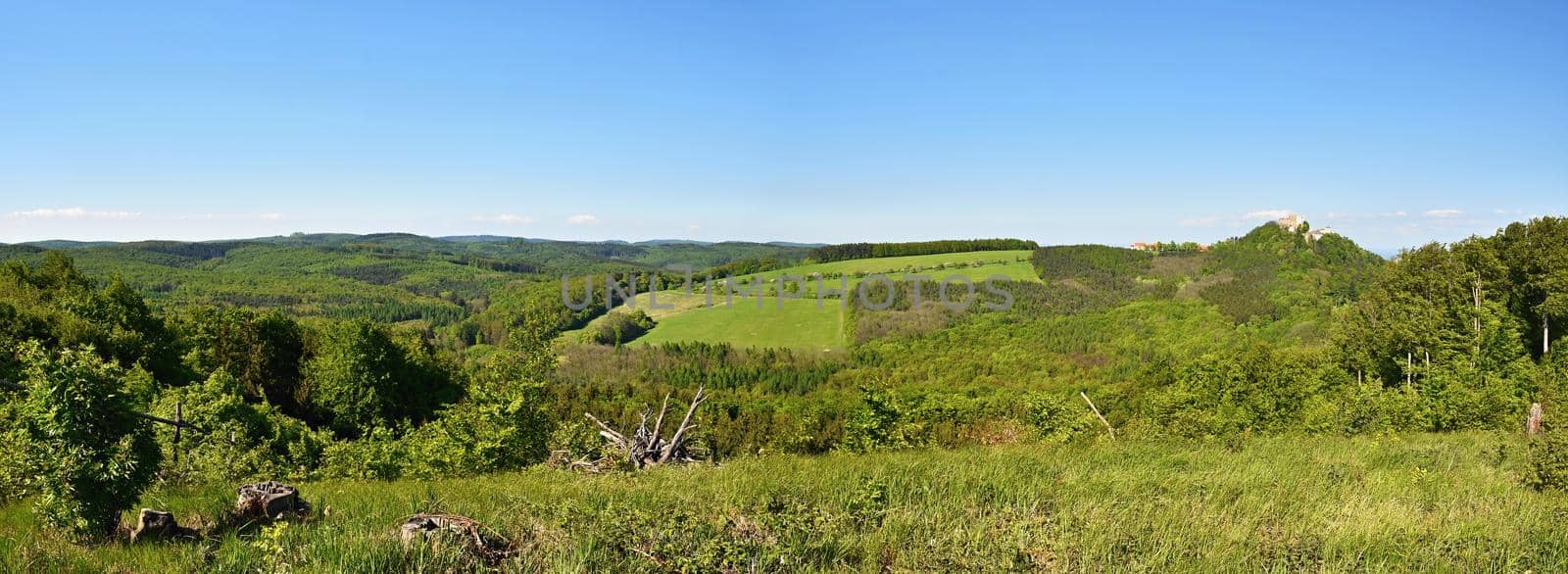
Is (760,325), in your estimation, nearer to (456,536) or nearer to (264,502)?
(264,502)

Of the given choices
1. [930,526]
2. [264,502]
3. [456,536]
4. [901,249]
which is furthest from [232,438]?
[901,249]

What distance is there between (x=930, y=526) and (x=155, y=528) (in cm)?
582

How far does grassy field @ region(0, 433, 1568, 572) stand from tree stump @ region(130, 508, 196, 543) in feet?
0.47

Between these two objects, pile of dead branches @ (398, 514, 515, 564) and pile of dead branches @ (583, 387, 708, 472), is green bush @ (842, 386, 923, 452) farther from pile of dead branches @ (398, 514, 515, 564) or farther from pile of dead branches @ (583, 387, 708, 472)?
pile of dead branches @ (398, 514, 515, 564)

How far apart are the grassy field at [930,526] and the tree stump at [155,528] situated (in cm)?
14

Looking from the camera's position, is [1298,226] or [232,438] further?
[1298,226]

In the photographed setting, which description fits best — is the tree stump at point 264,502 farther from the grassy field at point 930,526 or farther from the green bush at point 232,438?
the green bush at point 232,438

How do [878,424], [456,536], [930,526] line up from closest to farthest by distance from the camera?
[456,536] → [930,526] → [878,424]

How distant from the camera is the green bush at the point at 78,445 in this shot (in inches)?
184

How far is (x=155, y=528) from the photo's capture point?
485 centimetres

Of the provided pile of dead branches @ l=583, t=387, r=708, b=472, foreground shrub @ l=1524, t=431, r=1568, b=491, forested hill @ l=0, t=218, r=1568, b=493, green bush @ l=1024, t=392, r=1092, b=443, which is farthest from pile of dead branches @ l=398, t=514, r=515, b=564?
green bush @ l=1024, t=392, r=1092, b=443

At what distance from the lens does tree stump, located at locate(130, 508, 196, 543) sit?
15.7ft

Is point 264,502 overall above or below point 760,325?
above

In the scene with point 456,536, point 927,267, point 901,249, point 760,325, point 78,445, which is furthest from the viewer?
point 901,249
